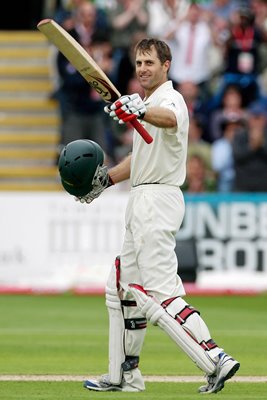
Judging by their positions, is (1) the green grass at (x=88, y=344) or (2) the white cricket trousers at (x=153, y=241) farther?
(1) the green grass at (x=88, y=344)

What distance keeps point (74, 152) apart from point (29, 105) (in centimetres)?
1358

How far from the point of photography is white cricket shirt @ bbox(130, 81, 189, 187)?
26.1ft

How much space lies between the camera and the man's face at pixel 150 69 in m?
7.95

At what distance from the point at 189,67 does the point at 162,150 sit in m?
11.7

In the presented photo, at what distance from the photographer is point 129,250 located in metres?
8.14

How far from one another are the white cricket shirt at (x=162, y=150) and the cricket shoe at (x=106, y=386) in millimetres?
1239

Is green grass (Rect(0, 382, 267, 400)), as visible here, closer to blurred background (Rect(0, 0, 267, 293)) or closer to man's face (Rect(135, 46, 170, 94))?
man's face (Rect(135, 46, 170, 94))

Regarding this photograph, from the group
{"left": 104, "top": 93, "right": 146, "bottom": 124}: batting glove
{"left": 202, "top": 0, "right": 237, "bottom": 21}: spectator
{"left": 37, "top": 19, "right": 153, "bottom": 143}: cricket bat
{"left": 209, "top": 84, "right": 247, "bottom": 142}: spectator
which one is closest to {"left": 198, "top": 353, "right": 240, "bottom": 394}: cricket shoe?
{"left": 104, "top": 93, "right": 146, "bottom": 124}: batting glove

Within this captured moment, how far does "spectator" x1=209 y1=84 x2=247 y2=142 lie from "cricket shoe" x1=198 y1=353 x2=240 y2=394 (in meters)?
11.0

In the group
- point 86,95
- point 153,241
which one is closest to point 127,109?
point 153,241

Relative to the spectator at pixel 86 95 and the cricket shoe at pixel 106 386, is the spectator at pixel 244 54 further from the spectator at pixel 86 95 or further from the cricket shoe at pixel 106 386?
the cricket shoe at pixel 106 386

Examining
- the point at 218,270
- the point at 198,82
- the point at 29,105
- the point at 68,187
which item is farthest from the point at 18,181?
the point at 68,187

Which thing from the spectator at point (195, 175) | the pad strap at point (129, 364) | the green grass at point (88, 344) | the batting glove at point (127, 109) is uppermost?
the batting glove at point (127, 109)

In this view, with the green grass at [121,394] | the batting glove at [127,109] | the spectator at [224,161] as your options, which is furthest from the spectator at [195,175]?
the batting glove at [127,109]
